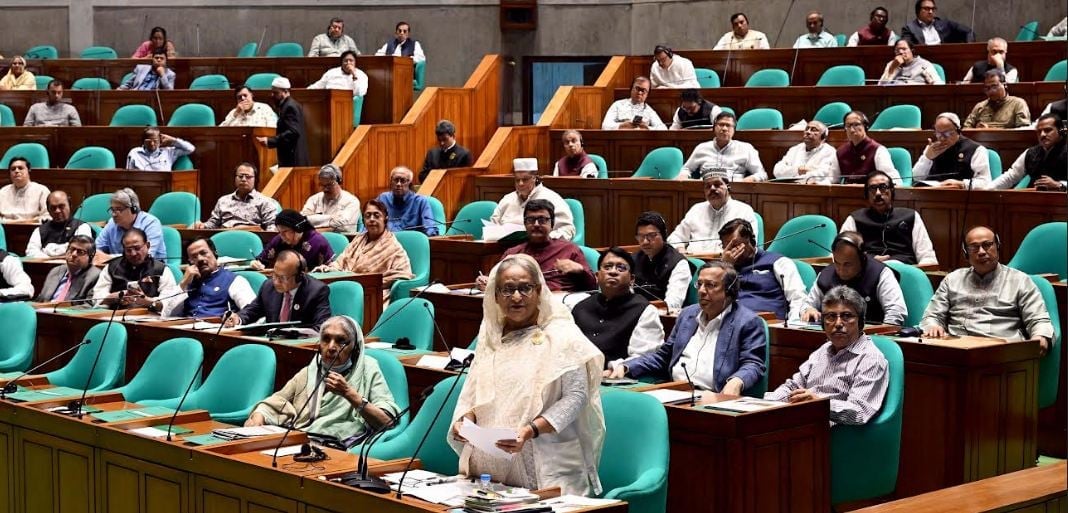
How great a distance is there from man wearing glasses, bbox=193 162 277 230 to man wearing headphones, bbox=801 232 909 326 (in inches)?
162

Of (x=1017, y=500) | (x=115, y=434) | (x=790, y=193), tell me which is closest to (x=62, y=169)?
(x=790, y=193)

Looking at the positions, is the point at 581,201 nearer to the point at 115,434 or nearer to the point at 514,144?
the point at 514,144

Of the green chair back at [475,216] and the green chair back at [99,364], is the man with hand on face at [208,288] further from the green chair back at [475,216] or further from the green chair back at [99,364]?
the green chair back at [475,216]

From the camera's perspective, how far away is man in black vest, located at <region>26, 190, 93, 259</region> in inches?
317

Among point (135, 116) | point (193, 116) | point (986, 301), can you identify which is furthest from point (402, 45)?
point (986, 301)

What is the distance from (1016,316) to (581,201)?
3945 mm

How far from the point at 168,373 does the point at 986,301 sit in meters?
2.89

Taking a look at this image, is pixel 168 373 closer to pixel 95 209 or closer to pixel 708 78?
pixel 95 209

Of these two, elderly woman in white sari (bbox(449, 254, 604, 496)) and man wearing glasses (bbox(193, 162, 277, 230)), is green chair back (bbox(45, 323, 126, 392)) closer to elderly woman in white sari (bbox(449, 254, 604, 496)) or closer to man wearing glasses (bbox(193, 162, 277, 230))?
elderly woman in white sari (bbox(449, 254, 604, 496))

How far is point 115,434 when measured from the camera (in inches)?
165

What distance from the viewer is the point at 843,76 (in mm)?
9516

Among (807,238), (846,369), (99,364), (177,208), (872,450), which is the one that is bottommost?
(872,450)

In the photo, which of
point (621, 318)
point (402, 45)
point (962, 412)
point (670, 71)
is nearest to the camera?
point (962, 412)

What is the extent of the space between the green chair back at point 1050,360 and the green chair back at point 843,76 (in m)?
4.26
